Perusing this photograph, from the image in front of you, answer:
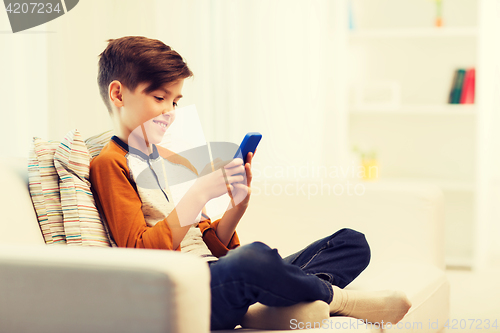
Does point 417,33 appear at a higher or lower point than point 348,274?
higher

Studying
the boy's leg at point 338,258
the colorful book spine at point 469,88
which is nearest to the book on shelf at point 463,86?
the colorful book spine at point 469,88

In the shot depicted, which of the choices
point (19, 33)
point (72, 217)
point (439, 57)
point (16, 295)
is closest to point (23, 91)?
point (19, 33)

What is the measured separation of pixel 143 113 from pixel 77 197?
9.4 inches

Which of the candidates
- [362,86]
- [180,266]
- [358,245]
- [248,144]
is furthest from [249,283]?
[362,86]

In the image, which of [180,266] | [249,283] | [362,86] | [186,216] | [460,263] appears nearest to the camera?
[180,266]

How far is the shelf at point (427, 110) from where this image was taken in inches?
106

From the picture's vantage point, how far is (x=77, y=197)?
3.28 ft

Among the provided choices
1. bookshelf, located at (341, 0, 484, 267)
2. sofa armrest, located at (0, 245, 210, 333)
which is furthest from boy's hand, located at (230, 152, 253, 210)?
bookshelf, located at (341, 0, 484, 267)

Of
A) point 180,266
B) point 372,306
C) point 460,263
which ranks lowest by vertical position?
point 460,263

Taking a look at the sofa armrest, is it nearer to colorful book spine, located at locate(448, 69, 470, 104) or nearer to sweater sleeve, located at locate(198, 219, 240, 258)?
sweater sleeve, located at locate(198, 219, 240, 258)

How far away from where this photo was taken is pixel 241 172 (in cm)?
103

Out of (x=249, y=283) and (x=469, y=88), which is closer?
(x=249, y=283)

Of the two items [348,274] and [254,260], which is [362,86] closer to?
[348,274]

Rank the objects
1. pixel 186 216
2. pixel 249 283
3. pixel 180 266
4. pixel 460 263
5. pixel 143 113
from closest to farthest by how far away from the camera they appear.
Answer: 1. pixel 180 266
2. pixel 249 283
3. pixel 186 216
4. pixel 143 113
5. pixel 460 263
